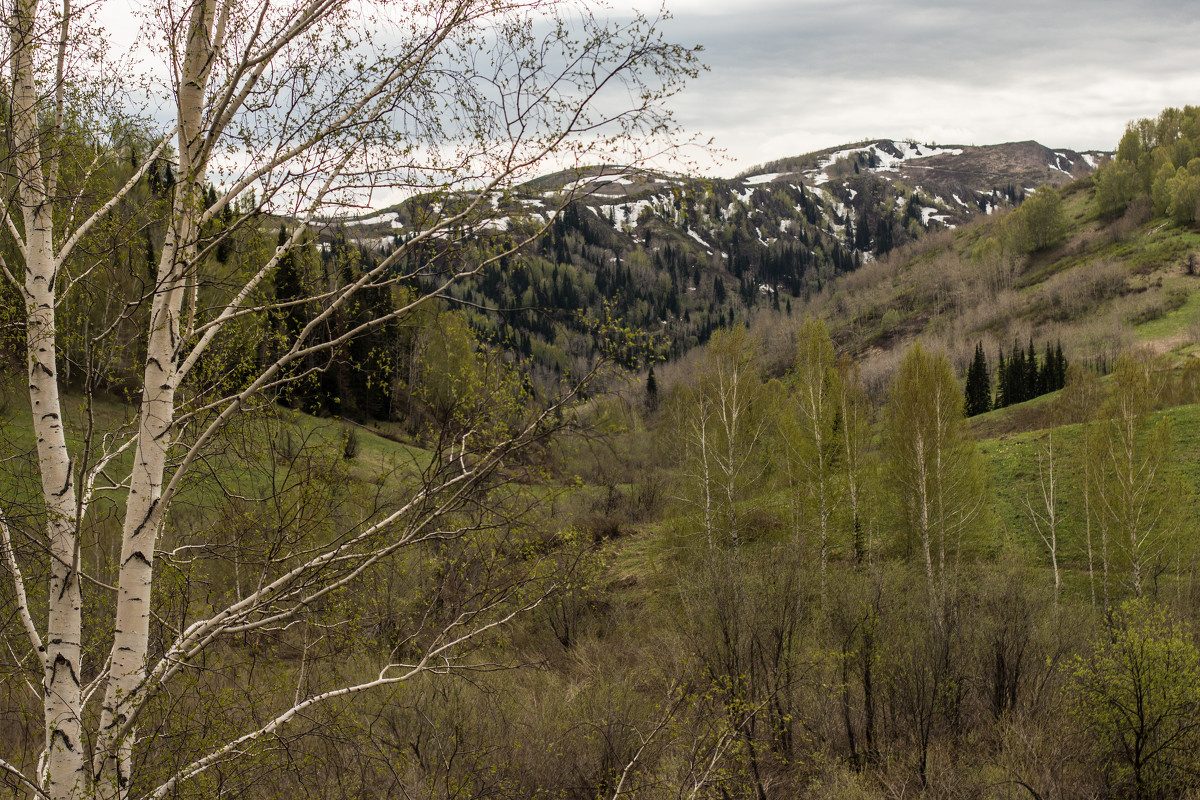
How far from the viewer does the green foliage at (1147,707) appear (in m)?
13.0

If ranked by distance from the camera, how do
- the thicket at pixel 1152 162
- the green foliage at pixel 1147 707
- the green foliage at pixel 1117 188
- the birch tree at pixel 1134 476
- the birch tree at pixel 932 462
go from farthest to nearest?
the green foliage at pixel 1117 188 < the thicket at pixel 1152 162 < the birch tree at pixel 932 462 < the birch tree at pixel 1134 476 < the green foliage at pixel 1147 707

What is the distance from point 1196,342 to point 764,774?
8163 cm

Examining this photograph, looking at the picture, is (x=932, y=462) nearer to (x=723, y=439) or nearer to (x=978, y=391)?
(x=723, y=439)

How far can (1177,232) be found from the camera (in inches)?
4154

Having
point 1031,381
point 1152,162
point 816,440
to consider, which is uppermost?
point 1152,162

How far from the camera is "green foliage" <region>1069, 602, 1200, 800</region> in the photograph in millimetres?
13023

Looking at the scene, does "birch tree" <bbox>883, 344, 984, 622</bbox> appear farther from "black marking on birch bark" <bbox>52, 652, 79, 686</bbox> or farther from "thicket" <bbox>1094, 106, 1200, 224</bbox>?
"thicket" <bbox>1094, 106, 1200, 224</bbox>

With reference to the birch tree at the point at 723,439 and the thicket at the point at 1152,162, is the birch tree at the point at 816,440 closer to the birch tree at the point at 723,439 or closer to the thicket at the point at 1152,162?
the birch tree at the point at 723,439

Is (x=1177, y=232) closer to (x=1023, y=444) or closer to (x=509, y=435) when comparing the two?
(x=1023, y=444)

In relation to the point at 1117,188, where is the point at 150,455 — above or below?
below

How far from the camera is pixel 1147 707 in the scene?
13477mm

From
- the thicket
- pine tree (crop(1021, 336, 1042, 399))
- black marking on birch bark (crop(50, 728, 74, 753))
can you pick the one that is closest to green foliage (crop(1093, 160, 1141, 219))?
the thicket

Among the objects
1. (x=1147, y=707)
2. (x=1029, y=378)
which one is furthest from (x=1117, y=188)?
(x=1147, y=707)

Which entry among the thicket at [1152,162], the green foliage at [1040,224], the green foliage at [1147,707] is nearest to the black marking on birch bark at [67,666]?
the green foliage at [1147,707]
